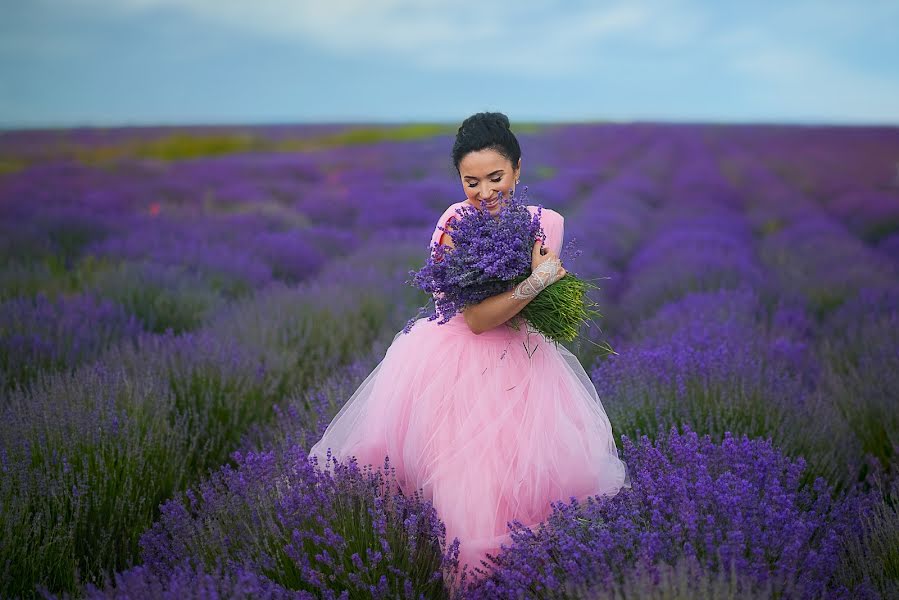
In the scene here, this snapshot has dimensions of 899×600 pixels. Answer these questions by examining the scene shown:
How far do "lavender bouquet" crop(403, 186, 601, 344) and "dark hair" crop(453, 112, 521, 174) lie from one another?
0.63ft

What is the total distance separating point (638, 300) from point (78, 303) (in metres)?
3.67

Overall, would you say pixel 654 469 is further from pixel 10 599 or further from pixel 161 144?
pixel 161 144

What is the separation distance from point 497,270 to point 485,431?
0.47 m

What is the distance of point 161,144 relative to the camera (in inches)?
544

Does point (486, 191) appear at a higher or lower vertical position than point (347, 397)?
higher

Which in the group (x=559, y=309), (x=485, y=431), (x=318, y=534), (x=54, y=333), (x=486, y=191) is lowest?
(x=318, y=534)

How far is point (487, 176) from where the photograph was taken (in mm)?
1930

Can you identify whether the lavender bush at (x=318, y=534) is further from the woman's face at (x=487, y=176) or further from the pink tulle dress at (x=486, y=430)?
the woman's face at (x=487, y=176)

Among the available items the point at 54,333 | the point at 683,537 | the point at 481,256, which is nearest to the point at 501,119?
the point at 481,256

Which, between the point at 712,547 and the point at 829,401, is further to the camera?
the point at 829,401

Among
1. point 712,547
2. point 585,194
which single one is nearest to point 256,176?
point 585,194

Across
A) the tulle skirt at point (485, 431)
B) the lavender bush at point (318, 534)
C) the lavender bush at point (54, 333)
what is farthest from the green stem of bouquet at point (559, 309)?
the lavender bush at point (54, 333)

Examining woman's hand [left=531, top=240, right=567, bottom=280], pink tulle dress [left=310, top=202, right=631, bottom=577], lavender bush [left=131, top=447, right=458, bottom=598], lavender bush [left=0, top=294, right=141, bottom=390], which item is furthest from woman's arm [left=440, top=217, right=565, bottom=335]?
lavender bush [left=0, top=294, right=141, bottom=390]

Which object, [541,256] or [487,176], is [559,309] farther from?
[487,176]
